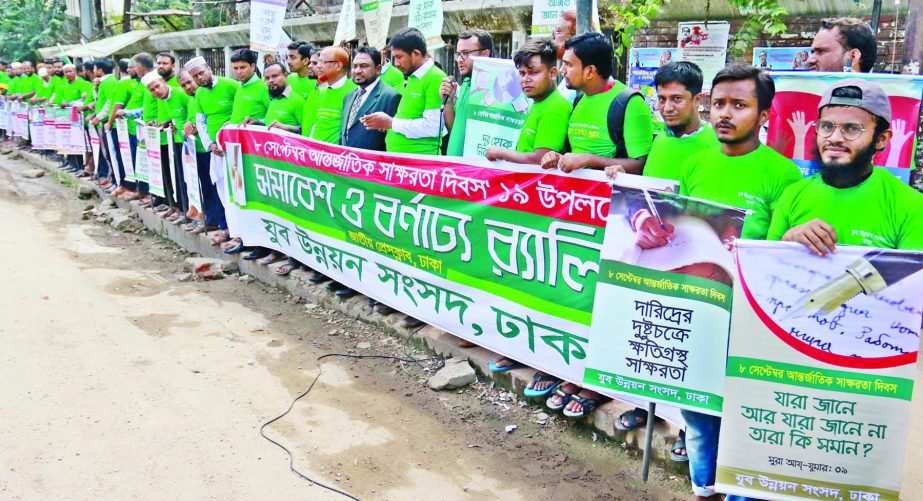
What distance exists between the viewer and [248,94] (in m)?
7.70

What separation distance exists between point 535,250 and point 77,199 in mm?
10365

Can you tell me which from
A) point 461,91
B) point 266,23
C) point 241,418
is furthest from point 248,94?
point 241,418

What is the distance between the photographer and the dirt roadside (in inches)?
142

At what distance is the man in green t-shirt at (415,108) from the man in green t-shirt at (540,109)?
1.26m

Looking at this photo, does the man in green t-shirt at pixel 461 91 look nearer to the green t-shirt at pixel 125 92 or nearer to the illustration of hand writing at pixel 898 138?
the illustration of hand writing at pixel 898 138

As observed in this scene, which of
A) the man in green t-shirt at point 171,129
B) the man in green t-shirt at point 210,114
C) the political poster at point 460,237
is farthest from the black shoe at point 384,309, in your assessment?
the man in green t-shirt at point 171,129

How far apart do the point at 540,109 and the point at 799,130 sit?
4.81ft

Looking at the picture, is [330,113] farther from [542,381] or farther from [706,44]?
[706,44]

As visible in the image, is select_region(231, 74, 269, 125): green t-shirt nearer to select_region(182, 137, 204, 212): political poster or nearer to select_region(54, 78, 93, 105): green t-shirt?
select_region(182, 137, 204, 212): political poster

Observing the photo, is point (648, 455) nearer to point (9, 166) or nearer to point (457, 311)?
point (457, 311)

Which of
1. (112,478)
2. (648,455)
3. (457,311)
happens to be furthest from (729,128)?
(112,478)

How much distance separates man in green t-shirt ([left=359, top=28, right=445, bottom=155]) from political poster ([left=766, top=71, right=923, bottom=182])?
2757mm

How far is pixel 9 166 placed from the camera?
16234 mm

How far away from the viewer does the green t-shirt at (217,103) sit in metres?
8.08
